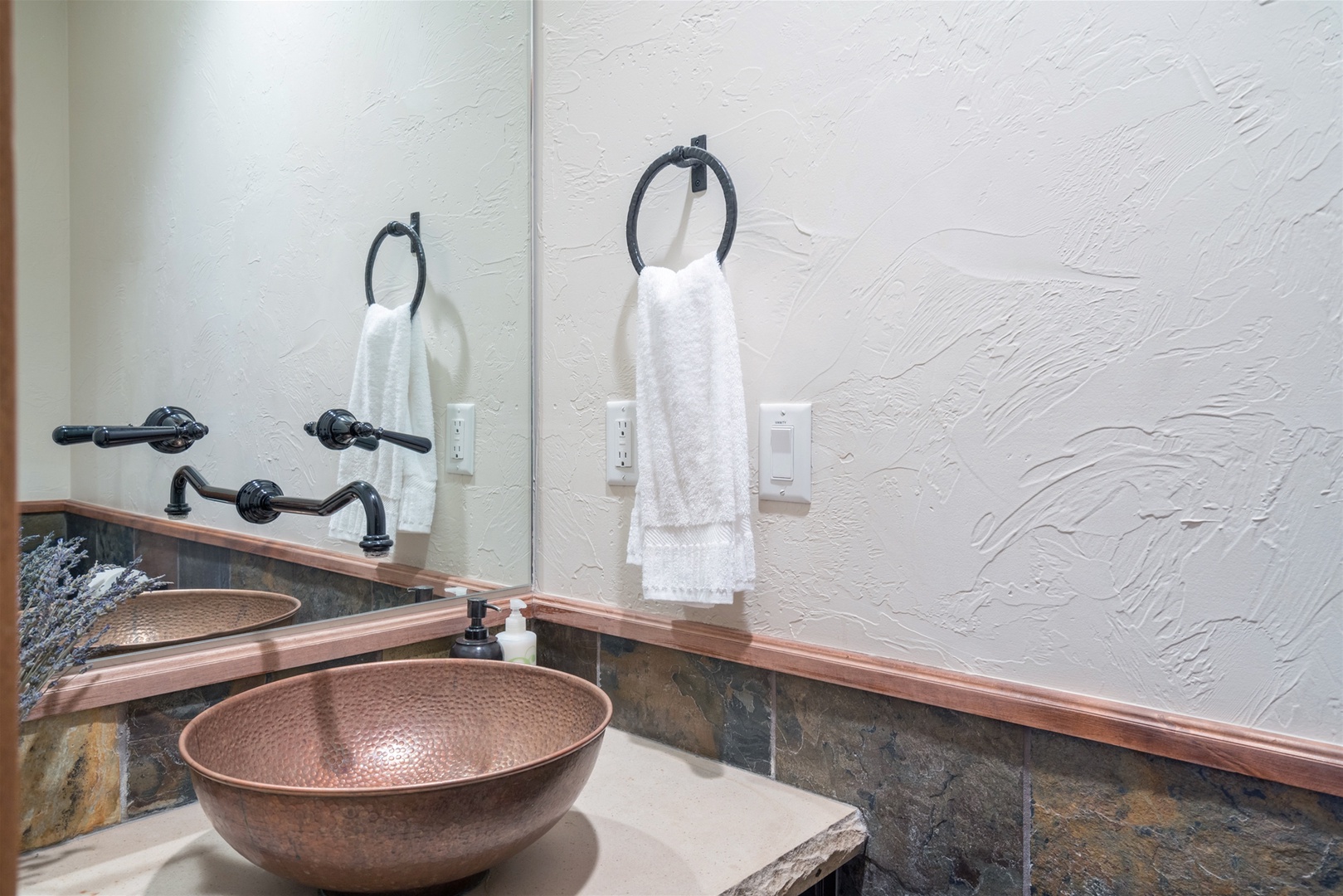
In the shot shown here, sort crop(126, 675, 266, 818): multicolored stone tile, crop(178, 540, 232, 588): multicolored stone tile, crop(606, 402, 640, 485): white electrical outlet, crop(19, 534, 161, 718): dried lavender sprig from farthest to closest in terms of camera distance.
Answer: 1. crop(606, 402, 640, 485): white electrical outlet
2. crop(178, 540, 232, 588): multicolored stone tile
3. crop(126, 675, 266, 818): multicolored stone tile
4. crop(19, 534, 161, 718): dried lavender sprig

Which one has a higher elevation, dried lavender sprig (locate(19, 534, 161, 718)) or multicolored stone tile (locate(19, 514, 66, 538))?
multicolored stone tile (locate(19, 514, 66, 538))

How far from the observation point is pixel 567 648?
1.19 meters

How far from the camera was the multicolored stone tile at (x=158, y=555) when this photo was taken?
0.88 metres

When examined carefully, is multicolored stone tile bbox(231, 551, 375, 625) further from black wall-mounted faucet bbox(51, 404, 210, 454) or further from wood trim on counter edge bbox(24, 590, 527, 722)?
black wall-mounted faucet bbox(51, 404, 210, 454)

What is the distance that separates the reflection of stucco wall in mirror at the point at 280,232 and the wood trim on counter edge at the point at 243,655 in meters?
0.10

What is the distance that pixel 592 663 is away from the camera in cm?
116

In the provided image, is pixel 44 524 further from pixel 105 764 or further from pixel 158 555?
pixel 105 764

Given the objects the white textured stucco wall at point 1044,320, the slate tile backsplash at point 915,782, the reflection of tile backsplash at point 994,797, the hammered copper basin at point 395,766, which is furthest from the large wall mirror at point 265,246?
the reflection of tile backsplash at point 994,797

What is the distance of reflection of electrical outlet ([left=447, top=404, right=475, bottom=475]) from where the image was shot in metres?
1.21

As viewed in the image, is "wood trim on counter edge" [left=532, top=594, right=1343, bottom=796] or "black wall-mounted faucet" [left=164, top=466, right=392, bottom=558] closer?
"wood trim on counter edge" [left=532, top=594, right=1343, bottom=796]

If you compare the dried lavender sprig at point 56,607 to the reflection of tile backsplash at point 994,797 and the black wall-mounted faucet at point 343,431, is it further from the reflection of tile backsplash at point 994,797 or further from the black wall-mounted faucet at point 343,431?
the reflection of tile backsplash at point 994,797

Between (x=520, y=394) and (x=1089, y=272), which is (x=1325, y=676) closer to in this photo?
(x=1089, y=272)

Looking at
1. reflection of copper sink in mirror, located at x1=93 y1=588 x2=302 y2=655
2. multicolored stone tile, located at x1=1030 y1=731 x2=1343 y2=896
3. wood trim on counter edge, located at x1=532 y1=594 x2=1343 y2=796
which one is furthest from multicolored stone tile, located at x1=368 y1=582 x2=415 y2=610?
multicolored stone tile, located at x1=1030 y1=731 x2=1343 y2=896

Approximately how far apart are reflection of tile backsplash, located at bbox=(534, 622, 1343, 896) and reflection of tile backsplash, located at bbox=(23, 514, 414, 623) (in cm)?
42
